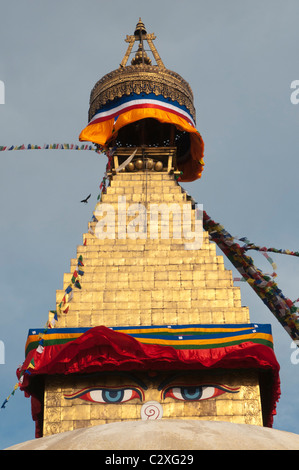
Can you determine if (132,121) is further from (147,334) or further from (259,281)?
(147,334)

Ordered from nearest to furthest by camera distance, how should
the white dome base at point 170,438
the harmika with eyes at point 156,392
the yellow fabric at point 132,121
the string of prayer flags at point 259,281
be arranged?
the white dome base at point 170,438
the harmika with eyes at point 156,392
the string of prayer flags at point 259,281
the yellow fabric at point 132,121

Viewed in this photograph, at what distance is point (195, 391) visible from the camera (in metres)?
15.0

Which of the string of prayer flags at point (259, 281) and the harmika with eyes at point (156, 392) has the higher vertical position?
the string of prayer flags at point (259, 281)

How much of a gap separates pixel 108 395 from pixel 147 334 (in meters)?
1.44

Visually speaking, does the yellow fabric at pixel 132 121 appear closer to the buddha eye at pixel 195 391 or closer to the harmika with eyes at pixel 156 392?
the harmika with eyes at pixel 156 392

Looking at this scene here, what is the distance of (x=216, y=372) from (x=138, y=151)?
864 cm

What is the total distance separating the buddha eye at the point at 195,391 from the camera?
14.9 metres

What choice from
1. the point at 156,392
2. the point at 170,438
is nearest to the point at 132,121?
the point at 156,392

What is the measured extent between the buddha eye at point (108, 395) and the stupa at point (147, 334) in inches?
0.8

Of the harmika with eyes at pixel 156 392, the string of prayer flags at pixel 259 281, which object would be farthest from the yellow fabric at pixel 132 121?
the harmika with eyes at pixel 156 392

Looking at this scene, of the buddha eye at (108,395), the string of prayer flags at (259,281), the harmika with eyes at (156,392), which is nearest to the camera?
the harmika with eyes at (156,392)

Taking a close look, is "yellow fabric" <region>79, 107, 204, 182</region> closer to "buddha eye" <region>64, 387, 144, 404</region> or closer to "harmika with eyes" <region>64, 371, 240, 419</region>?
"harmika with eyes" <region>64, 371, 240, 419</region>

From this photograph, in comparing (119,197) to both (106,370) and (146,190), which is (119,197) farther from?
(106,370)

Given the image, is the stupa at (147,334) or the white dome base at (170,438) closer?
the white dome base at (170,438)
